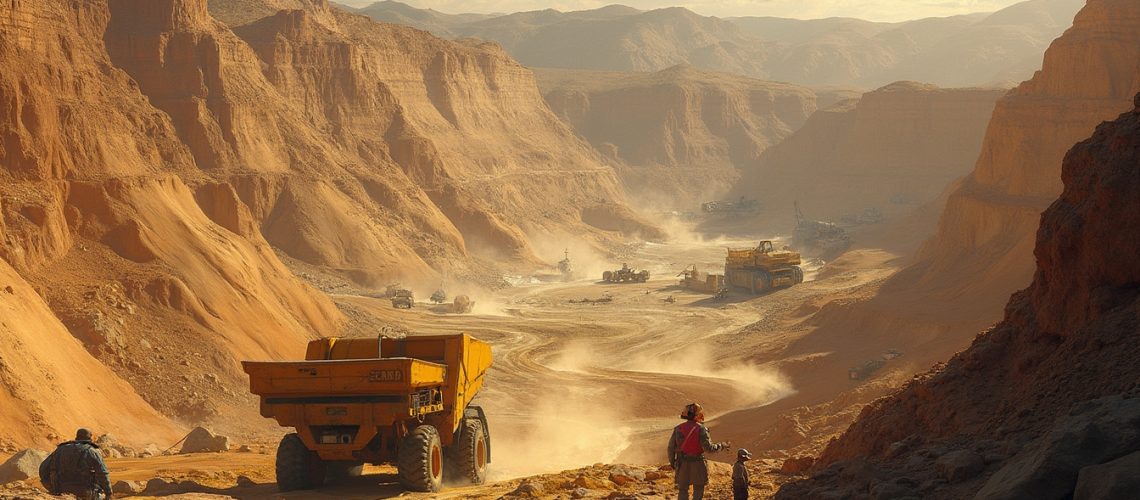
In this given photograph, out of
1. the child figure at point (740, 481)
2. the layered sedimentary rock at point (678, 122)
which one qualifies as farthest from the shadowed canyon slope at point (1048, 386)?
the layered sedimentary rock at point (678, 122)

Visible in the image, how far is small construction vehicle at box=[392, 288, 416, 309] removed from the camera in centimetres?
5447

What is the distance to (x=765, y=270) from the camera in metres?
60.9

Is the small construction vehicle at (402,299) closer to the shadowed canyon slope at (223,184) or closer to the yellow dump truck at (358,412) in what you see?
the shadowed canyon slope at (223,184)

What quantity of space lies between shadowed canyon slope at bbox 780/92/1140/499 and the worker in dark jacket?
7549 mm

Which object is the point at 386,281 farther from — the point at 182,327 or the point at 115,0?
the point at 182,327

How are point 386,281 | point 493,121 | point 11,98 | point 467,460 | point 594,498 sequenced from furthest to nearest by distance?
1. point 493,121
2. point 386,281
3. point 11,98
4. point 467,460
5. point 594,498

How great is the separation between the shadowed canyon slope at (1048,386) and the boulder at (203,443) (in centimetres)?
1294

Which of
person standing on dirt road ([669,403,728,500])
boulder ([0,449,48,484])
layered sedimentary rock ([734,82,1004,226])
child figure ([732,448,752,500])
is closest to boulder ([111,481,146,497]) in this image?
boulder ([0,449,48,484])

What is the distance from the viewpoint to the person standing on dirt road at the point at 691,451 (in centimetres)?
1195

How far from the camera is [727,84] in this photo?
15550 centimetres

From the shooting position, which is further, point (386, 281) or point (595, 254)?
point (595, 254)

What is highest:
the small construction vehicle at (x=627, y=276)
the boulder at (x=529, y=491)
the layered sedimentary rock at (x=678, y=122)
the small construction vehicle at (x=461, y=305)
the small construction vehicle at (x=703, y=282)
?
the layered sedimentary rock at (x=678, y=122)

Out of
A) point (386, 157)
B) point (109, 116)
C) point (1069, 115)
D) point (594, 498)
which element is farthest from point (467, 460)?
point (386, 157)

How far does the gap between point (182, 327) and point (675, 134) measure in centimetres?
11281
